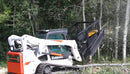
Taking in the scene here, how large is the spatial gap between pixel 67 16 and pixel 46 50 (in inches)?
223

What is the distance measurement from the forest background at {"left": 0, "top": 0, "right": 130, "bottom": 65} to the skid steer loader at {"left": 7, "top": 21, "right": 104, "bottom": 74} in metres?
2.89

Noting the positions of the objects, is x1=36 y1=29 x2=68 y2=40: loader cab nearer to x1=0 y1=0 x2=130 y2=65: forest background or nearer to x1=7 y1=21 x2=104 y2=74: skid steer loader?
x1=7 y1=21 x2=104 y2=74: skid steer loader

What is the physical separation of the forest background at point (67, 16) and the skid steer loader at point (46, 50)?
2.89 metres

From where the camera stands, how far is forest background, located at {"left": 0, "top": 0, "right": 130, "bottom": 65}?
35.2ft

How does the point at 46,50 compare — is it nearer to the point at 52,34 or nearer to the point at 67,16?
the point at 52,34

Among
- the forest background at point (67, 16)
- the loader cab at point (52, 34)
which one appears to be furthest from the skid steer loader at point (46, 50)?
the forest background at point (67, 16)

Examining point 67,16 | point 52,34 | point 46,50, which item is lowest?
point 46,50

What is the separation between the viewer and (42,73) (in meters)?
6.06

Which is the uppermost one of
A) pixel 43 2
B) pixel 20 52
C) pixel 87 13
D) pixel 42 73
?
pixel 43 2

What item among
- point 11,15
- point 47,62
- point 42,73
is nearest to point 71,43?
point 47,62

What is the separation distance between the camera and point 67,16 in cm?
1170

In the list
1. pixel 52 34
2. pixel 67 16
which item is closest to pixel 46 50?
pixel 52 34

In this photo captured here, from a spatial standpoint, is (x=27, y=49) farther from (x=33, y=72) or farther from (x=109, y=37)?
(x=109, y=37)

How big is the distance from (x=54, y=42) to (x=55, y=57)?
0.73 metres
